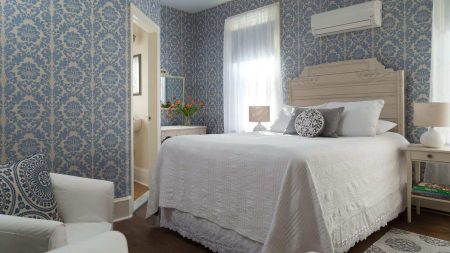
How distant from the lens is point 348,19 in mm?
3709

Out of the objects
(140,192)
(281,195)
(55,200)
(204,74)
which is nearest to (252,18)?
(204,74)

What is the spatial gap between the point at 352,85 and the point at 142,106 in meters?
2.82

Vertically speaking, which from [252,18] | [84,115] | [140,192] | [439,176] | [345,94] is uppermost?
[252,18]

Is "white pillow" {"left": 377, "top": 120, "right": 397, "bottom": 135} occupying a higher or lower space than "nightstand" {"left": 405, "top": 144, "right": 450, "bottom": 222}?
higher

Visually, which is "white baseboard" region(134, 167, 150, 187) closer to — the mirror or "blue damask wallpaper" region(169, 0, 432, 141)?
the mirror

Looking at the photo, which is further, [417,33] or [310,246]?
[417,33]

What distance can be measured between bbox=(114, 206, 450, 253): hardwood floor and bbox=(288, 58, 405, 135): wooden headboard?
0.91 meters

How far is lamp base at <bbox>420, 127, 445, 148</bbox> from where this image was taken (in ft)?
9.47

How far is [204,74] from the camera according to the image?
5.66 metres

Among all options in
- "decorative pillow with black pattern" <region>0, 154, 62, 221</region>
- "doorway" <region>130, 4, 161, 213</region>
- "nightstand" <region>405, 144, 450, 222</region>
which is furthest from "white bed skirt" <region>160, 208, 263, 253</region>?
"nightstand" <region>405, 144, 450, 222</region>

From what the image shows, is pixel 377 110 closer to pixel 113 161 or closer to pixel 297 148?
pixel 297 148

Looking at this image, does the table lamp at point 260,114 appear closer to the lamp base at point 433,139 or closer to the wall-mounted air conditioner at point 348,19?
the wall-mounted air conditioner at point 348,19

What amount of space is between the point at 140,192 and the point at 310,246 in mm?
2837

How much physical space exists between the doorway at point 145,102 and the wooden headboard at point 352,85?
1.81 m
